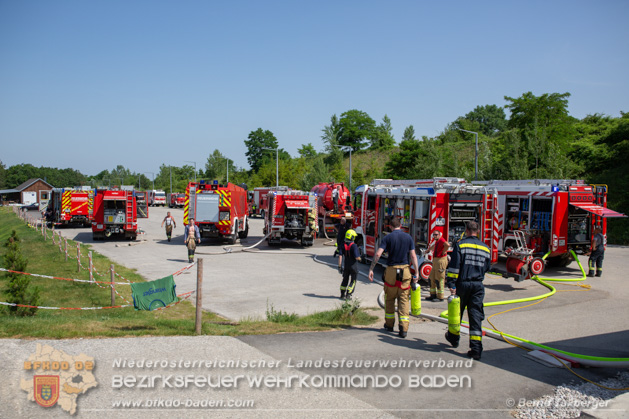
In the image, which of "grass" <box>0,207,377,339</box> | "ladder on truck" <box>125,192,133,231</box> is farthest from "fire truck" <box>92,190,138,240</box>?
"grass" <box>0,207,377,339</box>

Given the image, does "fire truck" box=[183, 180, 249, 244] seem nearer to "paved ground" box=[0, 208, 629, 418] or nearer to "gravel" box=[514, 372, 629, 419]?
"paved ground" box=[0, 208, 629, 418]

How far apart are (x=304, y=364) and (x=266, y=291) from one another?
6.45m

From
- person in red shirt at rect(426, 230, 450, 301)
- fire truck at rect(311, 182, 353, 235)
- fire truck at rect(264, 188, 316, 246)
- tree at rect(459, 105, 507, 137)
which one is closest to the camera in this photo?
person in red shirt at rect(426, 230, 450, 301)

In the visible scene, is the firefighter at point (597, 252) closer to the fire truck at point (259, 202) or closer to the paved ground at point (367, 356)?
the paved ground at point (367, 356)

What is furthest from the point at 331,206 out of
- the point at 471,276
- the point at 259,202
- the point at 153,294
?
the point at 471,276

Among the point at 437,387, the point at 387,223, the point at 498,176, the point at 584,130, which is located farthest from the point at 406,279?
the point at 584,130

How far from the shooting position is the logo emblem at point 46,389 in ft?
16.1

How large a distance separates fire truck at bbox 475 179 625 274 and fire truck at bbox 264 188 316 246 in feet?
29.9

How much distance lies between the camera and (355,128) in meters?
77.2

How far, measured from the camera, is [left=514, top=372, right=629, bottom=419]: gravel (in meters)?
4.94

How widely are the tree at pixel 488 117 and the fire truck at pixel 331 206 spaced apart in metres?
65.2

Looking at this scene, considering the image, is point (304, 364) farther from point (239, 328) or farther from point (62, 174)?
point (62, 174)

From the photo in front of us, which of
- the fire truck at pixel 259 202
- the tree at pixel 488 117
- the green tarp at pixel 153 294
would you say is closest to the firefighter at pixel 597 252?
the green tarp at pixel 153 294

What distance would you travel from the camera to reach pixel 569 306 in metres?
10.7
